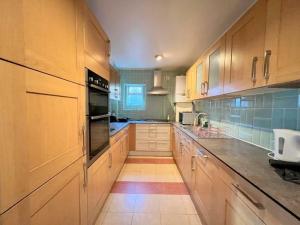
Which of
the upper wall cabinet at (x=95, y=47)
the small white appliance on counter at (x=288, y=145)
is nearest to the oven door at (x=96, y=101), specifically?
the upper wall cabinet at (x=95, y=47)

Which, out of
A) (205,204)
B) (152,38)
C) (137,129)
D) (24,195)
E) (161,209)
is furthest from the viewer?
(137,129)

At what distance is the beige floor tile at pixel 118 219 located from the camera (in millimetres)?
1904

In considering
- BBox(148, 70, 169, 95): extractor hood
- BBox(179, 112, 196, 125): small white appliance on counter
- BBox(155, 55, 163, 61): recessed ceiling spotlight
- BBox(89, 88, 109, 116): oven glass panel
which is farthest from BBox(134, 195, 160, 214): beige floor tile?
→ BBox(148, 70, 169, 95): extractor hood

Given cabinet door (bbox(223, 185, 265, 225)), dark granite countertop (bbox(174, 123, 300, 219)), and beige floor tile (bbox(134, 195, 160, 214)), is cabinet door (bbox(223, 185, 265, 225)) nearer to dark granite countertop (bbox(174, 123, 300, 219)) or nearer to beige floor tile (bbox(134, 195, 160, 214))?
dark granite countertop (bbox(174, 123, 300, 219))

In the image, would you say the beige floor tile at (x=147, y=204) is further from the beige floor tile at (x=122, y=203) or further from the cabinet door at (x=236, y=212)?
the cabinet door at (x=236, y=212)

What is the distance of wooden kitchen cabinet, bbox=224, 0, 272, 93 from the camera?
1317 millimetres

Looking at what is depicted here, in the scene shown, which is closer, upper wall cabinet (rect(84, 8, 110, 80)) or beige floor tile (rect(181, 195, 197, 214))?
upper wall cabinet (rect(84, 8, 110, 80))

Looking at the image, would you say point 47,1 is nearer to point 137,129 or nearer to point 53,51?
point 53,51

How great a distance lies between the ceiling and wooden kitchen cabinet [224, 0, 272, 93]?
330 millimetres

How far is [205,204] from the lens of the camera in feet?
5.71

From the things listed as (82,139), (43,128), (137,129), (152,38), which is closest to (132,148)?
(137,129)

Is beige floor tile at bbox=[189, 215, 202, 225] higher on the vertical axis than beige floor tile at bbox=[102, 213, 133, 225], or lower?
lower

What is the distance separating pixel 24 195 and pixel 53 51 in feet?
2.35

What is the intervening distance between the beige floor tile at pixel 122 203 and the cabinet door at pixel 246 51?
69.4 inches
